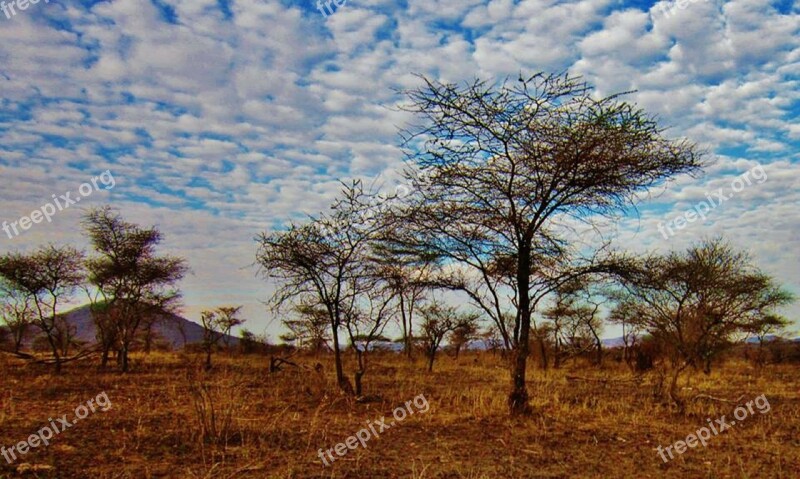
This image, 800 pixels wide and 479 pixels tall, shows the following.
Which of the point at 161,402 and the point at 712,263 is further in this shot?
the point at 712,263

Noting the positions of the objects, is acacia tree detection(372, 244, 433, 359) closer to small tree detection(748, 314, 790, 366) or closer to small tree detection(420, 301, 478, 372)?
small tree detection(420, 301, 478, 372)

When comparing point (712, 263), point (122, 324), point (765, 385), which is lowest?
point (765, 385)

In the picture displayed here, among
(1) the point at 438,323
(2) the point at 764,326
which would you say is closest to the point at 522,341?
(1) the point at 438,323

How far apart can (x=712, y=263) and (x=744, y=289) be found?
1968mm

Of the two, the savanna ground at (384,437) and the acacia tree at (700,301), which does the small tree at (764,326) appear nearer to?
the acacia tree at (700,301)

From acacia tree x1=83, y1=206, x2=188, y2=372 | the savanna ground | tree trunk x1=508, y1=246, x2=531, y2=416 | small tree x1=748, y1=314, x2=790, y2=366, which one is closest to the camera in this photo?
the savanna ground

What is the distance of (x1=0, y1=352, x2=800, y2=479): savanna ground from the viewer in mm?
6105

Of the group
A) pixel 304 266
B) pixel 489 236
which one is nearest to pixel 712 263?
pixel 489 236

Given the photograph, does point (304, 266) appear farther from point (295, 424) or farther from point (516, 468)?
point (516, 468)

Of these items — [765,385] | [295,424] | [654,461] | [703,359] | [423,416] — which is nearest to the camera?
[654,461]

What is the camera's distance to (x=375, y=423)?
29.4ft

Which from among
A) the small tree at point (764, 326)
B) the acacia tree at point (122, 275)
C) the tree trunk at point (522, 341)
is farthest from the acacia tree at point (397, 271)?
the small tree at point (764, 326)

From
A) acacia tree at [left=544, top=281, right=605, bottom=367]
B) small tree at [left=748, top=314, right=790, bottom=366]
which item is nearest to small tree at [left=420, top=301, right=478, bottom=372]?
acacia tree at [left=544, top=281, right=605, bottom=367]

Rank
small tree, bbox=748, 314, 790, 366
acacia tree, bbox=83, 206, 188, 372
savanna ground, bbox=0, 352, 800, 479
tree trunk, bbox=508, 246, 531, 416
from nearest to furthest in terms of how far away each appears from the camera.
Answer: savanna ground, bbox=0, 352, 800, 479
tree trunk, bbox=508, 246, 531, 416
acacia tree, bbox=83, 206, 188, 372
small tree, bbox=748, 314, 790, 366
